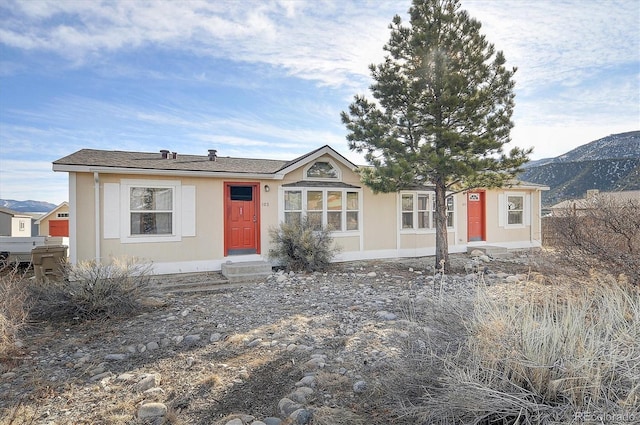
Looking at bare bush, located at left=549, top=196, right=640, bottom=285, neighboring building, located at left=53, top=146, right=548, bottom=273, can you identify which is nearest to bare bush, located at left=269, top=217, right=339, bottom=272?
neighboring building, located at left=53, top=146, right=548, bottom=273

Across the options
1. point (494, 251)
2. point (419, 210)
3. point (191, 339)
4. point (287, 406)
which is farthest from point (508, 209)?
point (287, 406)

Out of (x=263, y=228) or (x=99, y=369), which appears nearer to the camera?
(x=99, y=369)

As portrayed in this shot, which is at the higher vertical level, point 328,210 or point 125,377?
point 328,210

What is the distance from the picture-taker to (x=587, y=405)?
7.02 feet

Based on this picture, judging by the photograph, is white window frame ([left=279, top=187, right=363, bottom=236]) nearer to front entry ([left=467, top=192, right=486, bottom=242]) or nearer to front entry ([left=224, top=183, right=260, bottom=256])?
front entry ([left=224, top=183, right=260, bottom=256])

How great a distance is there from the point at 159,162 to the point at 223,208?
7.27 ft

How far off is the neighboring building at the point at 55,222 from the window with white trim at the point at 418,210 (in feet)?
82.7

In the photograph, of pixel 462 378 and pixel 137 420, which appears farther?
pixel 137 420

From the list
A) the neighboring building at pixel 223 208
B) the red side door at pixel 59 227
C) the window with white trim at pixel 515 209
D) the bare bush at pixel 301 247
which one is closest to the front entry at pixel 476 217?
the neighboring building at pixel 223 208

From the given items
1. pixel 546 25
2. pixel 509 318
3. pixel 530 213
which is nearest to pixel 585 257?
pixel 509 318

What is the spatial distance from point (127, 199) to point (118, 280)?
3410mm

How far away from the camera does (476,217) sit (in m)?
14.0

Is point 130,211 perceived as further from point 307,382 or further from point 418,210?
point 418,210

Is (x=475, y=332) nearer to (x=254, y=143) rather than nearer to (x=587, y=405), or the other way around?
(x=587, y=405)
